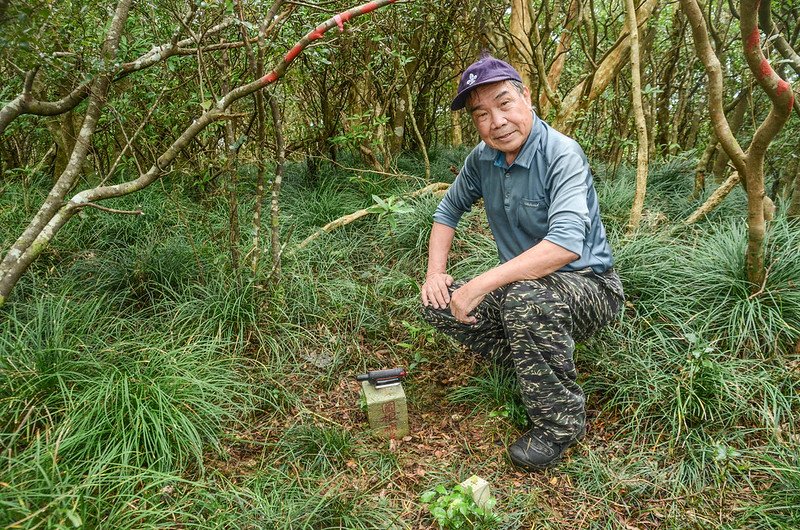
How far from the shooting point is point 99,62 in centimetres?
258

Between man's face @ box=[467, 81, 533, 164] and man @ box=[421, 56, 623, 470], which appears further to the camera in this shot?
man's face @ box=[467, 81, 533, 164]

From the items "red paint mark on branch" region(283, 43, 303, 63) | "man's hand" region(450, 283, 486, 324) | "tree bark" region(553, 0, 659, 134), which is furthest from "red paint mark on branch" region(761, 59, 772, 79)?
"tree bark" region(553, 0, 659, 134)

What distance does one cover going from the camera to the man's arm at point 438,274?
8.86 feet

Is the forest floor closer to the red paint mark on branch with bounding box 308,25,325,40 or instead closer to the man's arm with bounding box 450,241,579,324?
the man's arm with bounding box 450,241,579,324

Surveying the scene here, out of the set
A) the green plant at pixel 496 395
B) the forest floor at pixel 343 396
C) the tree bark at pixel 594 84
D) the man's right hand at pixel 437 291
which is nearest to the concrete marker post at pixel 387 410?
the forest floor at pixel 343 396

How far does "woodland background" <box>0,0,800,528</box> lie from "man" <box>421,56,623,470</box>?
0.29 meters

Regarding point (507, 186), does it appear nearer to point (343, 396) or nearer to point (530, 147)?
point (530, 147)

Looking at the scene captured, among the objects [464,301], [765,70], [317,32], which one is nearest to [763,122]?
[765,70]

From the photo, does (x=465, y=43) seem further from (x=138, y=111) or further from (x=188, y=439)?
(x=188, y=439)

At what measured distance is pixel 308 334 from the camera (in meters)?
3.24

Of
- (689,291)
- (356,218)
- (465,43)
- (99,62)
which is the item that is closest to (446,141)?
(465,43)

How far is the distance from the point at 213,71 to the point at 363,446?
3.49 meters

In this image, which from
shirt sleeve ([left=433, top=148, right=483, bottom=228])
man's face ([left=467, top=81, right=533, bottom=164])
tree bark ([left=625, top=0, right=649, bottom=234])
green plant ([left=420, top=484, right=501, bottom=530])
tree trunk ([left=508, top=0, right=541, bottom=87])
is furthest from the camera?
tree trunk ([left=508, top=0, right=541, bottom=87])

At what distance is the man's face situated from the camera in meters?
2.47
